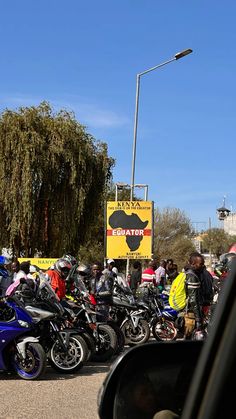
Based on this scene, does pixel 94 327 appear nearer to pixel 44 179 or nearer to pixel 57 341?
pixel 57 341

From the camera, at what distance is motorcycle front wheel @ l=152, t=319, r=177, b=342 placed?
11.3 m

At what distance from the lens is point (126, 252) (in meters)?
17.5

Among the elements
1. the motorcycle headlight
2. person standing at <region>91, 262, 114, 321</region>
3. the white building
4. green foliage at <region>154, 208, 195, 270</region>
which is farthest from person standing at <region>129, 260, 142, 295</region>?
green foliage at <region>154, 208, 195, 270</region>

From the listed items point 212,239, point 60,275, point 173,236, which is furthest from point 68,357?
point 212,239

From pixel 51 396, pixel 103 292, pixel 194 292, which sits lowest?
pixel 51 396

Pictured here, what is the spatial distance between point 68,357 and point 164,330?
3593 millimetres

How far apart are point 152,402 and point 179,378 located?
86 millimetres

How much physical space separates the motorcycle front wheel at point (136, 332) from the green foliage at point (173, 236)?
39.2 metres

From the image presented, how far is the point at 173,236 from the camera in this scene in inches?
2122

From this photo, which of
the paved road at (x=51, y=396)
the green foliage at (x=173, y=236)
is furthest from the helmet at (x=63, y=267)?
the green foliage at (x=173, y=236)

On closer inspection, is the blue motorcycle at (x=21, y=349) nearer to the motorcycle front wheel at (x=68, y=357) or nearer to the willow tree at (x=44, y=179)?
the motorcycle front wheel at (x=68, y=357)

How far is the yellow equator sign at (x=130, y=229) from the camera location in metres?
17.4

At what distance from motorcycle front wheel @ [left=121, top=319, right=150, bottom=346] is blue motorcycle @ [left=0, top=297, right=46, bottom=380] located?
3.37 meters

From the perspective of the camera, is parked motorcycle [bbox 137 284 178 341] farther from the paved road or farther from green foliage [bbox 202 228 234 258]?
green foliage [bbox 202 228 234 258]
